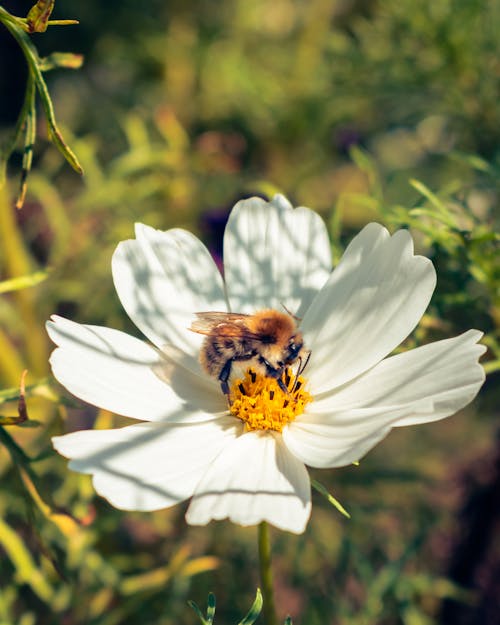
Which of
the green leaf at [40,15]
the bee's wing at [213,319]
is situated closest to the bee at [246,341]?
the bee's wing at [213,319]

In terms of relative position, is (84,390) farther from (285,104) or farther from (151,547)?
(285,104)

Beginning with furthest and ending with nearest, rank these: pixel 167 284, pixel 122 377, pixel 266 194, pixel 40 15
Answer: pixel 266 194
pixel 167 284
pixel 122 377
pixel 40 15

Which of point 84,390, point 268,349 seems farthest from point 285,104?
point 84,390

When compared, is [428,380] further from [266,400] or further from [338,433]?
[266,400]

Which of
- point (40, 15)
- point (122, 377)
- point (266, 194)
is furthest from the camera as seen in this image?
point (266, 194)

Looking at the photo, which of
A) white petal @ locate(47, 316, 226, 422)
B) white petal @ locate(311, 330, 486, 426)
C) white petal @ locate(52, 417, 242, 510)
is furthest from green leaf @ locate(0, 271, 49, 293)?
white petal @ locate(311, 330, 486, 426)

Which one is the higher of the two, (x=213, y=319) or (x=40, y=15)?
(x=40, y=15)

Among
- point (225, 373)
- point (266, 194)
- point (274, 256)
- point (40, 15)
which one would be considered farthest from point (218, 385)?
point (40, 15)
